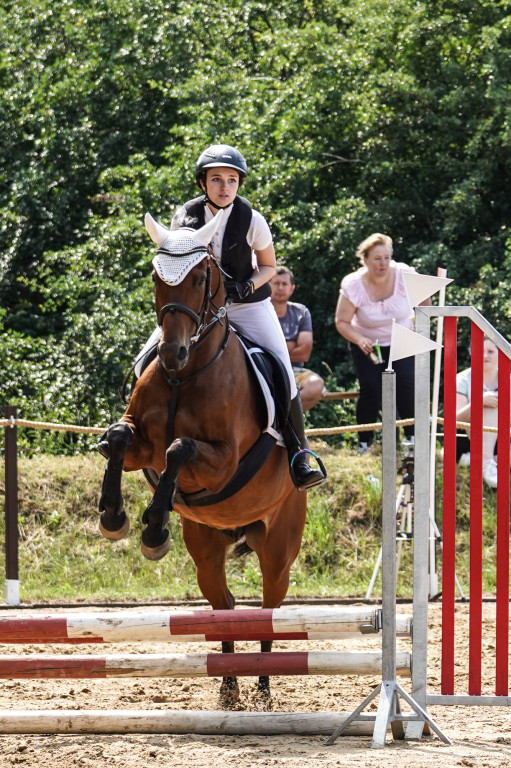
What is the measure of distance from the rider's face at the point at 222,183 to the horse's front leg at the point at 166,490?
138cm

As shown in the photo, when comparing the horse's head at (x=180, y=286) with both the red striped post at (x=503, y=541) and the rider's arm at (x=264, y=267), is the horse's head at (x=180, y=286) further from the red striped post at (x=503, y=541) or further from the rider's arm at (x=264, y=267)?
the red striped post at (x=503, y=541)

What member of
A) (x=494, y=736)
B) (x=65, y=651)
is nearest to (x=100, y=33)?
A: (x=65, y=651)

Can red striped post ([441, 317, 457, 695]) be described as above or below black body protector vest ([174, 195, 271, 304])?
below

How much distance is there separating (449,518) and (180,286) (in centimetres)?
161

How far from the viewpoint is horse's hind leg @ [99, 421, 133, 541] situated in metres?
5.42

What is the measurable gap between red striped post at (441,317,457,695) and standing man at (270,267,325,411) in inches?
188

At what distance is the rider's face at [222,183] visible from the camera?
6027 mm

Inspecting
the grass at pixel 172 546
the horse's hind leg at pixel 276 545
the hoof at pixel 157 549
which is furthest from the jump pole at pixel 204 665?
the grass at pixel 172 546

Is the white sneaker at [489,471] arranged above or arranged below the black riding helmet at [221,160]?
below

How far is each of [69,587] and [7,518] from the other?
0.92 meters

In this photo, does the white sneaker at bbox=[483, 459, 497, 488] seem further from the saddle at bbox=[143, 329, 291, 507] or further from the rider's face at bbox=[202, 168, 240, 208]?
the rider's face at bbox=[202, 168, 240, 208]

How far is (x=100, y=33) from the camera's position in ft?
57.6

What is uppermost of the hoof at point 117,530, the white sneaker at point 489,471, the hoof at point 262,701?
the white sneaker at point 489,471

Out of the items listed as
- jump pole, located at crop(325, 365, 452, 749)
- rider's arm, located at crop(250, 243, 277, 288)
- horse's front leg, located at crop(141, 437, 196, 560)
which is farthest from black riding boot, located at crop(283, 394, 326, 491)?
jump pole, located at crop(325, 365, 452, 749)
